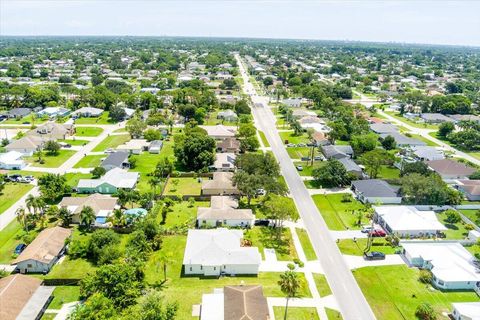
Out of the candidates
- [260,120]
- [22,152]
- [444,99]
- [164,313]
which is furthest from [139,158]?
[444,99]

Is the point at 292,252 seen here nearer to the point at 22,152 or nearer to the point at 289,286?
the point at 289,286

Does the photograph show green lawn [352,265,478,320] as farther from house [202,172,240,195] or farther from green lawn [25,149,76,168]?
green lawn [25,149,76,168]

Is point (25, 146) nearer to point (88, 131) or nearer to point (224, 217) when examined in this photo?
point (88, 131)

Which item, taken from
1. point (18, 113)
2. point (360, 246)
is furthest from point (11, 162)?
point (360, 246)

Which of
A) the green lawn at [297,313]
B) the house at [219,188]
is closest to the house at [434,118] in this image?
the house at [219,188]

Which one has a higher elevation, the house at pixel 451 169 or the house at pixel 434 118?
the house at pixel 434 118


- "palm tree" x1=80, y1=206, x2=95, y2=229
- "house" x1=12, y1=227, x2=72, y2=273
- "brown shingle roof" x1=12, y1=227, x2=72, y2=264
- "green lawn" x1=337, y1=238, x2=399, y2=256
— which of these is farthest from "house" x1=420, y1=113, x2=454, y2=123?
"house" x1=12, y1=227, x2=72, y2=273

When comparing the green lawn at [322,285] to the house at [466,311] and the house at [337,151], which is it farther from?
the house at [337,151]
